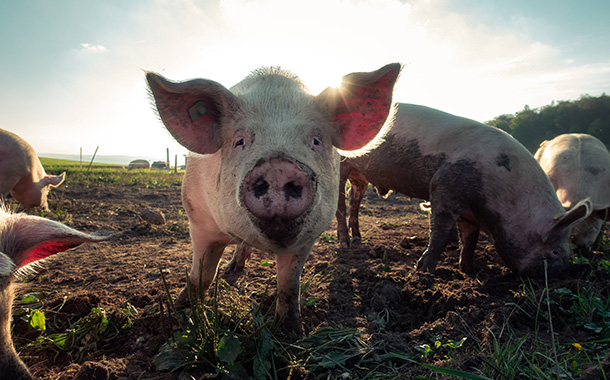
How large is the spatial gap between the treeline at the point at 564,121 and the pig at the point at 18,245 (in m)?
28.6

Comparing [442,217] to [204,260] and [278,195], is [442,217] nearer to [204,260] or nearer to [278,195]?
[204,260]

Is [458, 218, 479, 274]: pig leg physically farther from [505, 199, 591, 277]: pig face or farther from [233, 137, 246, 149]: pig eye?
[233, 137, 246, 149]: pig eye

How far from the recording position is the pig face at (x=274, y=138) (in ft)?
5.13

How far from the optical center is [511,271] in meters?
3.45

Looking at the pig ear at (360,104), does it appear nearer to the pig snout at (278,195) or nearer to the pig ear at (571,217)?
the pig snout at (278,195)

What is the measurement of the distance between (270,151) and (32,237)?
1.18m

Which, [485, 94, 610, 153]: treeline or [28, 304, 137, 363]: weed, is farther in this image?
[485, 94, 610, 153]: treeline

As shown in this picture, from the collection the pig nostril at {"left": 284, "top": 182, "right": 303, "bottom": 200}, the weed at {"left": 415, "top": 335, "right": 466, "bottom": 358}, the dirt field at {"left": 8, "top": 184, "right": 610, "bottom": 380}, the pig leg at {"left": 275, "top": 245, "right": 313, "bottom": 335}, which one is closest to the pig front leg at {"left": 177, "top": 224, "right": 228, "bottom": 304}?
the dirt field at {"left": 8, "top": 184, "right": 610, "bottom": 380}

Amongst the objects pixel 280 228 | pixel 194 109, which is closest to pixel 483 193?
pixel 280 228

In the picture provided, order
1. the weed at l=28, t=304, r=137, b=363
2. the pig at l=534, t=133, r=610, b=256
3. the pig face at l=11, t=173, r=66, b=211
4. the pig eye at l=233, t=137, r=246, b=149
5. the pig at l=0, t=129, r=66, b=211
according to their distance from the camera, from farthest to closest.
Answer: the pig face at l=11, t=173, r=66, b=211 < the pig at l=0, t=129, r=66, b=211 < the pig at l=534, t=133, r=610, b=256 < the weed at l=28, t=304, r=137, b=363 < the pig eye at l=233, t=137, r=246, b=149

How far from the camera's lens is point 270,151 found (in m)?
1.68

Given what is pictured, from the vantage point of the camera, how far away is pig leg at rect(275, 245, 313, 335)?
2320mm

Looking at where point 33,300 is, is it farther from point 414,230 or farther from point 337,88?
point 414,230

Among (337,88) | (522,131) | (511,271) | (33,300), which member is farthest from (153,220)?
(522,131)
